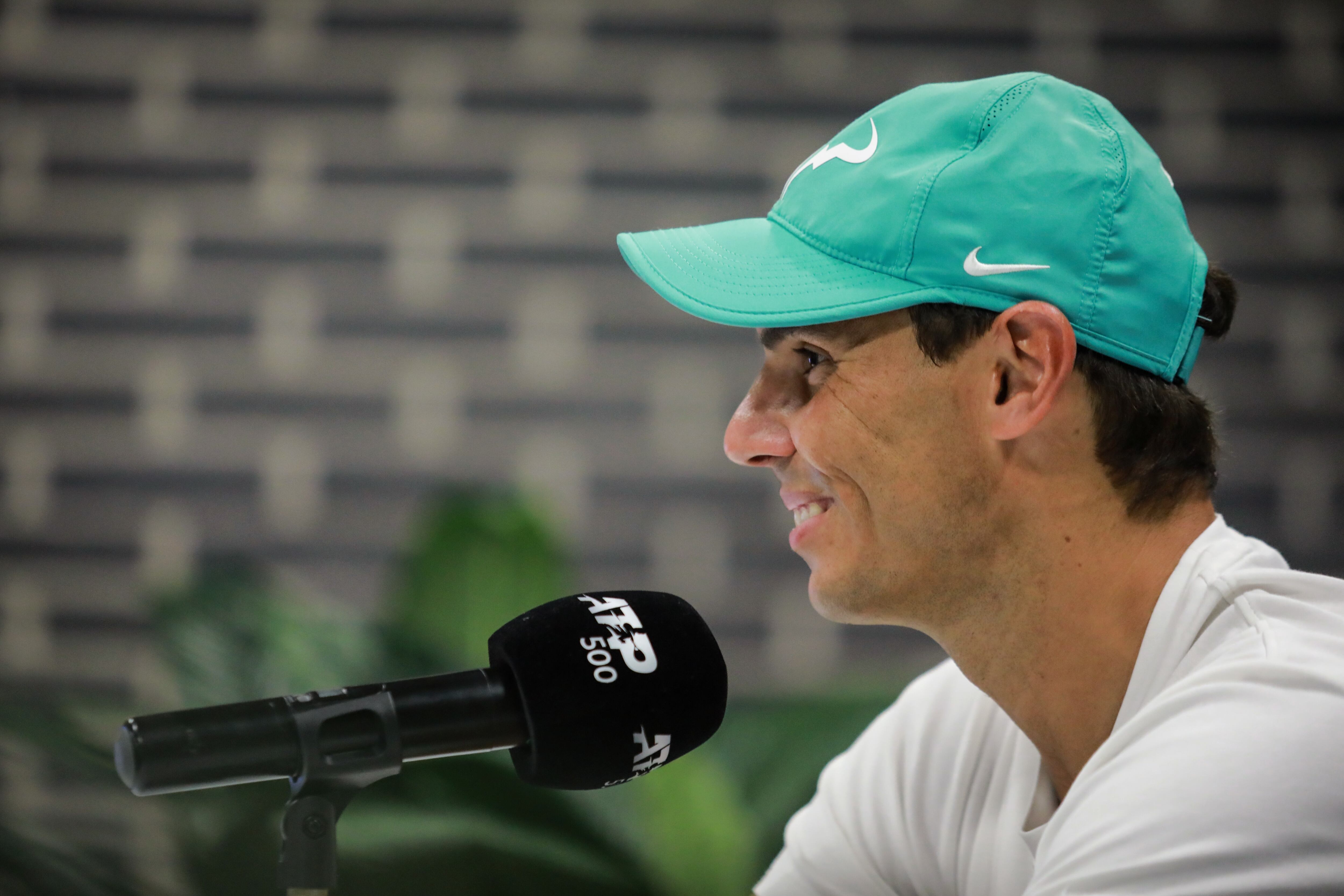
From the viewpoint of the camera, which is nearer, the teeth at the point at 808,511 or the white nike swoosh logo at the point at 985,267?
the white nike swoosh logo at the point at 985,267

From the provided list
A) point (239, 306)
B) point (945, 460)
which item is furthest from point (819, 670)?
point (945, 460)

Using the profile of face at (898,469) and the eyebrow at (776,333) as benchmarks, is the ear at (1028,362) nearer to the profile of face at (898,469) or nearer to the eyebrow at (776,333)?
the profile of face at (898,469)

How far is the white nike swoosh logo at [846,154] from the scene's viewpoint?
1194 mm

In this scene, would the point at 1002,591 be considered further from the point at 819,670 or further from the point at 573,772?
the point at 819,670

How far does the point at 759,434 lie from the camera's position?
125 cm

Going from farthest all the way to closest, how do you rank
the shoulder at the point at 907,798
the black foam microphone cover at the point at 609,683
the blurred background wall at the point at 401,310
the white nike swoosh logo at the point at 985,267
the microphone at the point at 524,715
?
the blurred background wall at the point at 401,310, the shoulder at the point at 907,798, the white nike swoosh logo at the point at 985,267, the black foam microphone cover at the point at 609,683, the microphone at the point at 524,715

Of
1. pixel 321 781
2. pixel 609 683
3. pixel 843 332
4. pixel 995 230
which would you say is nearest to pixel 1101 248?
pixel 995 230

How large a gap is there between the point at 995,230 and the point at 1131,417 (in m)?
0.23

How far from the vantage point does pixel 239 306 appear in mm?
3424

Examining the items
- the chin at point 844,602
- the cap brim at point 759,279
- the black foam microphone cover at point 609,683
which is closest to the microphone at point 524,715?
the black foam microphone cover at point 609,683

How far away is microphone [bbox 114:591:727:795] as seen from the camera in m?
0.80

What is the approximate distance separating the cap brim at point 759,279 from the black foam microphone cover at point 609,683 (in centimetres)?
30

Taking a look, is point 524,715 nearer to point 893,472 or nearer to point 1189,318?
point 893,472

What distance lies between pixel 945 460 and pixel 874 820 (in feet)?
1.53
